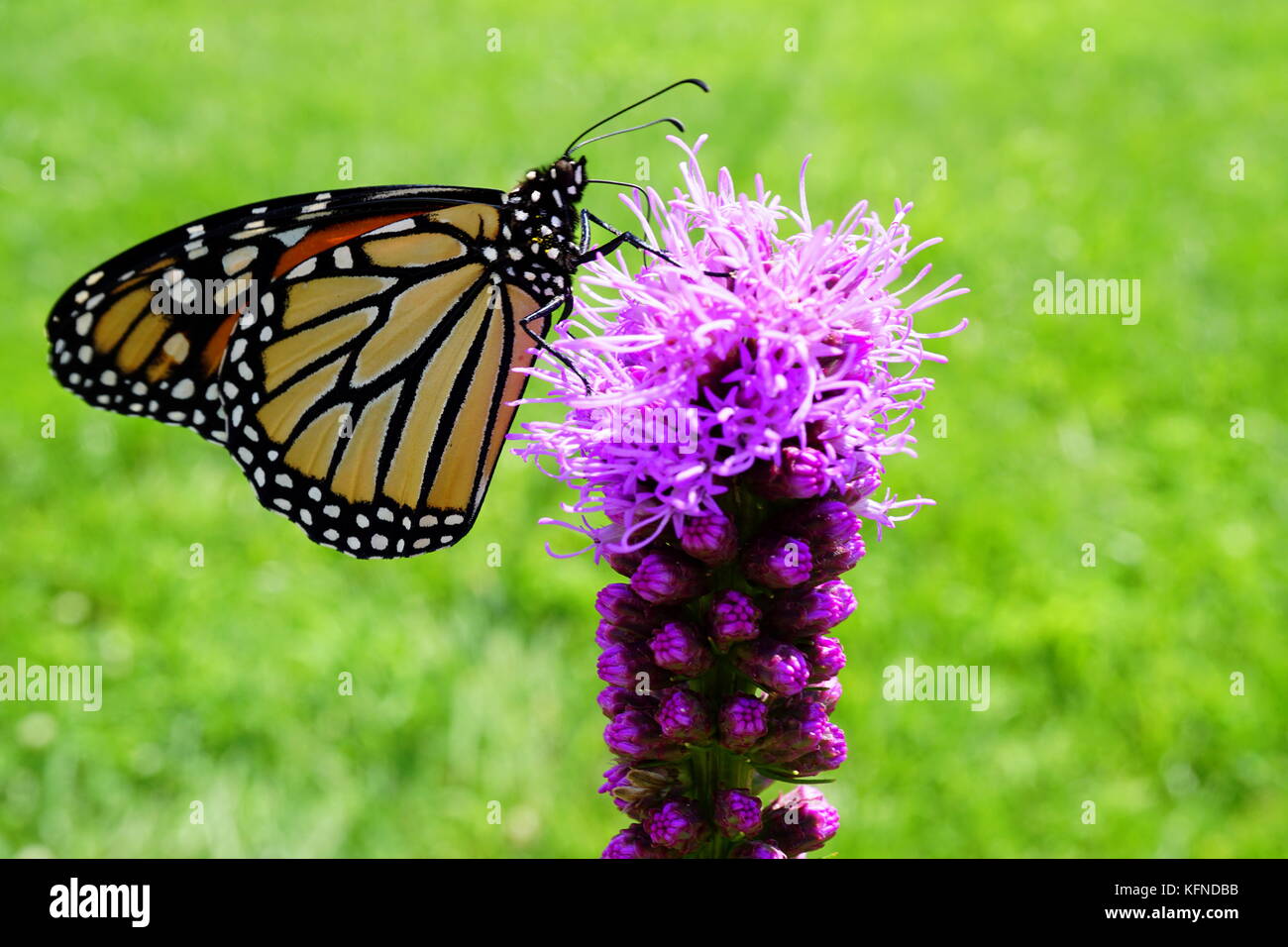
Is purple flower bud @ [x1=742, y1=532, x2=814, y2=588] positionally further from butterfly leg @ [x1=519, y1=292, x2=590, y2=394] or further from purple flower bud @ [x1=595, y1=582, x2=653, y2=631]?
butterfly leg @ [x1=519, y1=292, x2=590, y2=394]

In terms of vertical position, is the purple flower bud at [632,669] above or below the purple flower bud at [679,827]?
above

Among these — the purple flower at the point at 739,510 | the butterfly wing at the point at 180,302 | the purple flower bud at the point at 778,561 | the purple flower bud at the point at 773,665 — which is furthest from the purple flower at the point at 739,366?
the butterfly wing at the point at 180,302

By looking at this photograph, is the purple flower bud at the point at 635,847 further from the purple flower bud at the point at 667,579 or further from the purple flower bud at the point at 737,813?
the purple flower bud at the point at 667,579

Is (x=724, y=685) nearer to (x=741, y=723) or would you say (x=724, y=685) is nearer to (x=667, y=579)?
(x=741, y=723)

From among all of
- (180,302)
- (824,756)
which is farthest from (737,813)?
(180,302)

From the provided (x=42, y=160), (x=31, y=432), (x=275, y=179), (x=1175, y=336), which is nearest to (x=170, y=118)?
(x=42, y=160)
